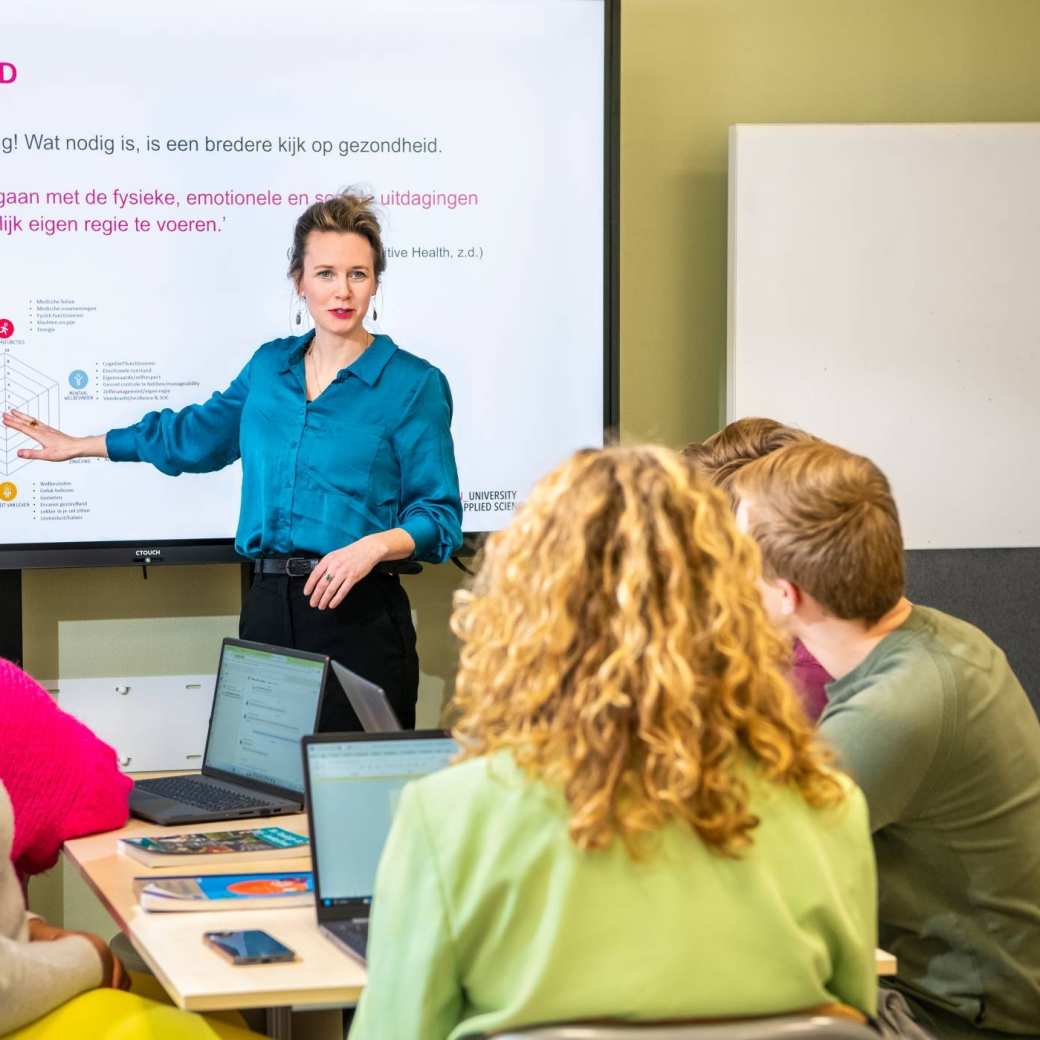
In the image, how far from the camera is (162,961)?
1792mm

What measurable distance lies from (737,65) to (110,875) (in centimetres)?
270

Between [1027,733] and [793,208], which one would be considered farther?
[793,208]

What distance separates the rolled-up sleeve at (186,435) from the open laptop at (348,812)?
172 centimetres

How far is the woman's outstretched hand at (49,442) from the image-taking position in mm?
3482

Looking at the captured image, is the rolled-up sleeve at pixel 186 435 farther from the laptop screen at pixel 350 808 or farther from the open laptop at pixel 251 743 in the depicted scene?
the laptop screen at pixel 350 808

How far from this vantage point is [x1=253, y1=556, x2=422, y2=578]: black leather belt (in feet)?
10.8

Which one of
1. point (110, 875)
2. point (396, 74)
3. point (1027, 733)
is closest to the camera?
point (1027, 733)

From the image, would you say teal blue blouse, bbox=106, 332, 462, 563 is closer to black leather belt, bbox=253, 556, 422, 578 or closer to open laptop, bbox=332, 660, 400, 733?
black leather belt, bbox=253, 556, 422, 578

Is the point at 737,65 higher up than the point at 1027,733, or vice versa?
the point at 737,65

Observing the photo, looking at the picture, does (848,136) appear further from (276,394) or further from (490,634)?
(490,634)

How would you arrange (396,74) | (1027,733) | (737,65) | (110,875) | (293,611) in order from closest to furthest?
(1027,733), (110,875), (293,611), (396,74), (737,65)

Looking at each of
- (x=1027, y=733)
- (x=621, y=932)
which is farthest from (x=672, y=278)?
(x=621, y=932)

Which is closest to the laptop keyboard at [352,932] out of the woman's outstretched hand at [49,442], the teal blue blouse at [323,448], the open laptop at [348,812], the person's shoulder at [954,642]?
the open laptop at [348,812]

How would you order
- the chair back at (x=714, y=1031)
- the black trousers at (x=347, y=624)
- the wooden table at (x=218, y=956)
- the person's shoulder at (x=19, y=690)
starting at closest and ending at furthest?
1. the chair back at (x=714, y=1031)
2. the wooden table at (x=218, y=956)
3. the person's shoulder at (x=19, y=690)
4. the black trousers at (x=347, y=624)
